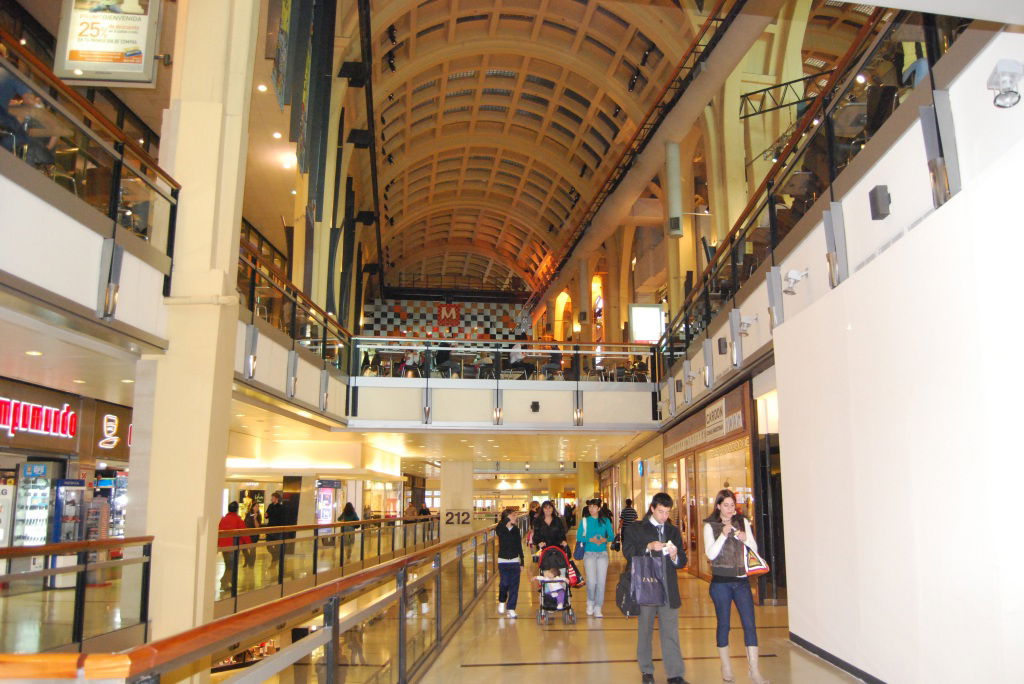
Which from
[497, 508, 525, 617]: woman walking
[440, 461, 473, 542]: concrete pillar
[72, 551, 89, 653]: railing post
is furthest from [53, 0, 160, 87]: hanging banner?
[440, 461, 473, 542]: concrete pillar

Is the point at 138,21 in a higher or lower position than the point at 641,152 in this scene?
lower

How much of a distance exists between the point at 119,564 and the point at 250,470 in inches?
469

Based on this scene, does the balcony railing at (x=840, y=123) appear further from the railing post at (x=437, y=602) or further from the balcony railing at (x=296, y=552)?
the balcony railing at (x=296, y=552)

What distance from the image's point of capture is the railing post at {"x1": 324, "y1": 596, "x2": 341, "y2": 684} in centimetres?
283

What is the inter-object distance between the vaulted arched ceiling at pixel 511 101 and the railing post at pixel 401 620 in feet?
58.9

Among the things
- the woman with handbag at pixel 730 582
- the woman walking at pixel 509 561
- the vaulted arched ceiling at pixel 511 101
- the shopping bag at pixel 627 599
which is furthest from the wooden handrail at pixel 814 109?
the vaulted arched ceiling at pixel 511 101

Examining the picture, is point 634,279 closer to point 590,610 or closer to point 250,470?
point 250,470

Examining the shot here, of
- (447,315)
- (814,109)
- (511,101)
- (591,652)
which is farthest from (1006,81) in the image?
(447,315)

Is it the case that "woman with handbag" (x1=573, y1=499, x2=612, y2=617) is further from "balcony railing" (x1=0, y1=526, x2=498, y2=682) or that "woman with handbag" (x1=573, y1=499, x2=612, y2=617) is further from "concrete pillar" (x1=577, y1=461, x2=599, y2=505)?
"concrete pillar" (x1=577, y1=461, x2=599, y2=505)

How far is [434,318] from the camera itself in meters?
44.6

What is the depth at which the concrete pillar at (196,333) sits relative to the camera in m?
6.25

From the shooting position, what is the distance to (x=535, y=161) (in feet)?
110

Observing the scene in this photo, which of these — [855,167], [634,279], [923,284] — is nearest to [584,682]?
[923,284]

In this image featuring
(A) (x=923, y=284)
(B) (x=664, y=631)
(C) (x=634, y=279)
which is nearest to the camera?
(A) (x=923, y=284)
